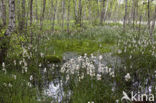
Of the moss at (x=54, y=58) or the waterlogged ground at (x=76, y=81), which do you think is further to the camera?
the moss at (x=54, y=58)

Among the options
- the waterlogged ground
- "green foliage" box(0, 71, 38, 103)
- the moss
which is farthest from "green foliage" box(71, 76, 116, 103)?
the moss

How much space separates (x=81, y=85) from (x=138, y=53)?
4.43 meters

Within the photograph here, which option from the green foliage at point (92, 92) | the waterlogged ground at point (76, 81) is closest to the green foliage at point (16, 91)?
the waterlogged ground at point (76, 81)

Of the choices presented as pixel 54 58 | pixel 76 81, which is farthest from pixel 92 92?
pixel 54 58

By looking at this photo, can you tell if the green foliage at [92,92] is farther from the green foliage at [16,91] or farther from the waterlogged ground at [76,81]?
the green foliage at [16,91]

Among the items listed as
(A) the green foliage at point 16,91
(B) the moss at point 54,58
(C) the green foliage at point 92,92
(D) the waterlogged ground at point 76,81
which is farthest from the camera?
(B) the moss at point 54,58

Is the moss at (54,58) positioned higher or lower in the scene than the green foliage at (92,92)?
higher

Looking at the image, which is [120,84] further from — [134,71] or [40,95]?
A: [40,95]

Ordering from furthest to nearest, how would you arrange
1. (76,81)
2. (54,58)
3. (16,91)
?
1. (54,58)
2. (76,81)
3. (16,91)

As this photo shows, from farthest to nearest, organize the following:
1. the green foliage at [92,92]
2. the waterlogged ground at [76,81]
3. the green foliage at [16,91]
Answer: the waterlogged ground at [76,81], the green foliage at [92,92], the green foliage at [16,91]

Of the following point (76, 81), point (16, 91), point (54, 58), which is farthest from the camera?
point (54, 58)

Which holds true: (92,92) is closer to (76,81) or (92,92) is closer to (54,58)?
(76,81)

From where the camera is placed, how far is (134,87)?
4977mm

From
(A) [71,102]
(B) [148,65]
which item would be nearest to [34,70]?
(A) [71,102]
